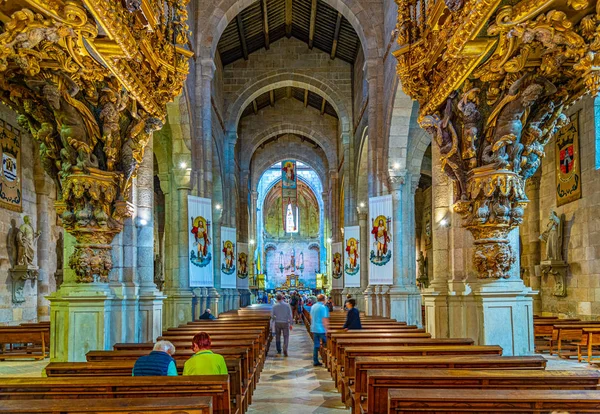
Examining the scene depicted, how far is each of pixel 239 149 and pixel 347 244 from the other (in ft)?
42.4

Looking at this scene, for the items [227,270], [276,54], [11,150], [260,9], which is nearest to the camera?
[11,150]

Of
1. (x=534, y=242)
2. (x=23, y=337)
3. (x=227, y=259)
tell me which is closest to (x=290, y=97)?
(x=227, y=259)

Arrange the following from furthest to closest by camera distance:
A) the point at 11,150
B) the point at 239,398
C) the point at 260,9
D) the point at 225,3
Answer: the point at 260,9, the point at 225,3, the point at 11,150, the point at 239,398

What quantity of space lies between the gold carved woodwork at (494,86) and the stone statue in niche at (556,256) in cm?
901

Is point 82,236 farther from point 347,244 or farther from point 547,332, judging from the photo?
point 347,244

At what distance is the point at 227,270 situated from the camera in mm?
20062

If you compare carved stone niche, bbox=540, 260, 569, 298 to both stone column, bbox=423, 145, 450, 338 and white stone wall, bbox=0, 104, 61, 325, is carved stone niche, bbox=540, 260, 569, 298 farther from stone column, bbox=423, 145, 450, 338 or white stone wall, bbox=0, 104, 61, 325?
white stone wall, bbox=0, 104, 61, 325

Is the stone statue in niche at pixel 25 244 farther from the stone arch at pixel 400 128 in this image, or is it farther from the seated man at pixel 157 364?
the seated man at pixel 157 364

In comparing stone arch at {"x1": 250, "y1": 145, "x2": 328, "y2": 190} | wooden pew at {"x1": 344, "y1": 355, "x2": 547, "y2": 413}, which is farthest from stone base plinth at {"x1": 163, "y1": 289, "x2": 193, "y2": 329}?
stone arch at {"x1": 250, "y1": 145, "x2": 328, "y2": 190}

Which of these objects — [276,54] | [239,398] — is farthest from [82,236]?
[276,54]

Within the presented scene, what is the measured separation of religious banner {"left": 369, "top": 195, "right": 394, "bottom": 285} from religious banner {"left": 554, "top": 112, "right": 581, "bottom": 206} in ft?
15.4

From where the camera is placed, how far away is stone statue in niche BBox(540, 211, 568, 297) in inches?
622

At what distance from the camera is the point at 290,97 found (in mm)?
32031

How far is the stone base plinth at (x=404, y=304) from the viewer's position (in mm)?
16797
